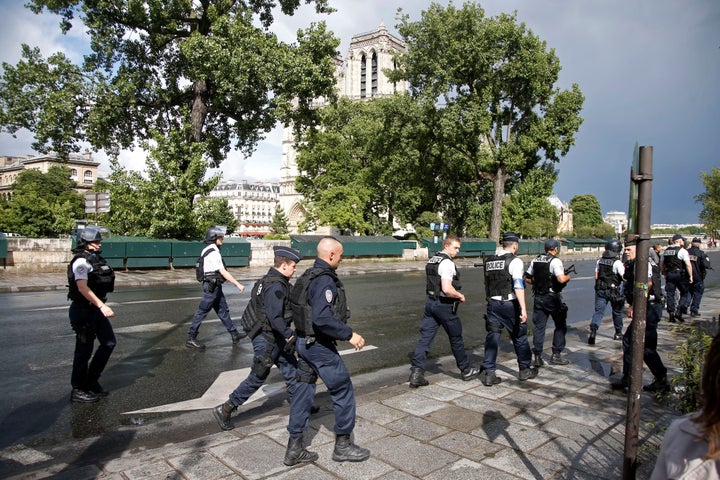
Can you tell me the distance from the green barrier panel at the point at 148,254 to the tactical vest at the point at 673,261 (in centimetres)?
1766

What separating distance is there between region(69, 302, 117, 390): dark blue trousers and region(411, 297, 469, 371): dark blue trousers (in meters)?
3.35

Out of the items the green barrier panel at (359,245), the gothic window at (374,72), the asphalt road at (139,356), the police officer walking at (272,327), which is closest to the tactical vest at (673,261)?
the asphalt road at (139,356)

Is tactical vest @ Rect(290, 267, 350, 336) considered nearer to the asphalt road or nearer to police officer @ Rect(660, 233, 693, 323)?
the asphalt road

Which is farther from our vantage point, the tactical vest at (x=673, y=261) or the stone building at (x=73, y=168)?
the stone building at (x=73, y=168)

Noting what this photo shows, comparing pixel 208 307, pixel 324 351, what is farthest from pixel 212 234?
pixel 324 351

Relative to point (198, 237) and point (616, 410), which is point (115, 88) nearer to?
point (198, 237)

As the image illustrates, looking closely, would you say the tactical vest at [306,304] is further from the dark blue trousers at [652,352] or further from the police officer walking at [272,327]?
the dark blue trousers at [652,352]

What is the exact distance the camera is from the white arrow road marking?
16.8ft

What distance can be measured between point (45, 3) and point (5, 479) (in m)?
21.6

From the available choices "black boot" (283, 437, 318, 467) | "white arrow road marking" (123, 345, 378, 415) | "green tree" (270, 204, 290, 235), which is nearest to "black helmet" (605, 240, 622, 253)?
"white arrow road marking" (123, 345, 378, 415)

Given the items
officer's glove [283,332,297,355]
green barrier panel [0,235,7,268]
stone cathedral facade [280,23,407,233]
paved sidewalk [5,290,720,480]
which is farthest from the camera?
stone cathedral facade [280,23,407,233]

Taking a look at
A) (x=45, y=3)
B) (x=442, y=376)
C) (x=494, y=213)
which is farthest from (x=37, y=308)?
(x=494, y=213)

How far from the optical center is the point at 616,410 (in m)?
4.94

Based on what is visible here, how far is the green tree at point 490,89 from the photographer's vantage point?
31312 millimetres
